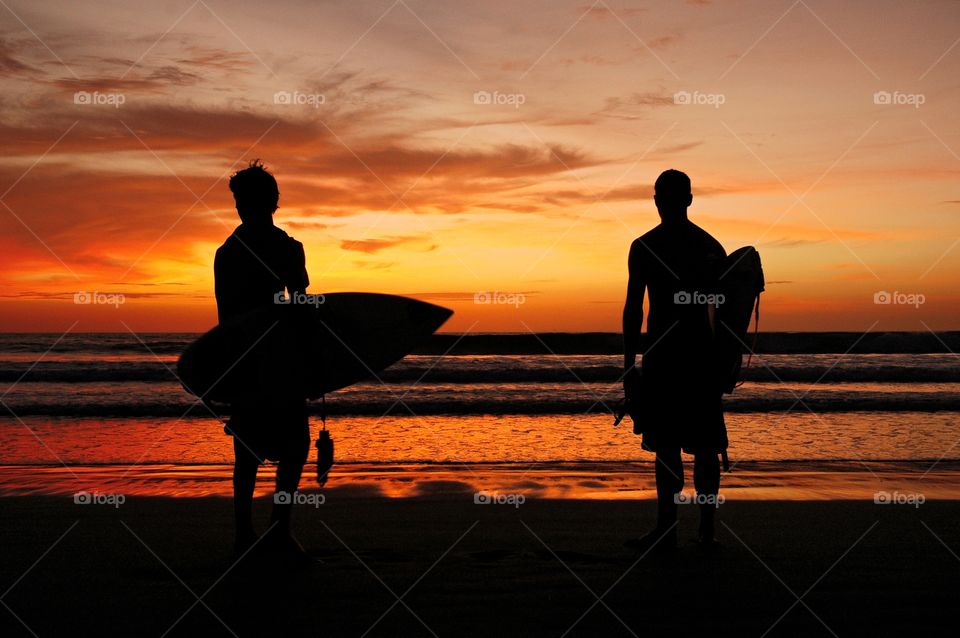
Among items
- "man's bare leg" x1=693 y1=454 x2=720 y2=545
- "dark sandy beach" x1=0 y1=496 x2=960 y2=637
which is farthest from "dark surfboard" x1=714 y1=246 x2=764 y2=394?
"dark sandy beach" x1=0 y1=496 x2=960 y2=637

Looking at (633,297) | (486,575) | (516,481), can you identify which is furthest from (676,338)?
(516,481)

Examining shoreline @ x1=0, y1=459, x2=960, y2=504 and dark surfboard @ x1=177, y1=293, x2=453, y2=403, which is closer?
dark surfboard @ x1=177, y1=293, x2=453, y2=403

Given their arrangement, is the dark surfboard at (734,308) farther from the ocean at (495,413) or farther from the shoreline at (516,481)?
the ocean at (495,413)

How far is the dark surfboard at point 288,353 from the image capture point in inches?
158

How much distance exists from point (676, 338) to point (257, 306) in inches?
80.7

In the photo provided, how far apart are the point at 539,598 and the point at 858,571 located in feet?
5.24

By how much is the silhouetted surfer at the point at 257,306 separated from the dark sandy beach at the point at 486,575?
330 millimetres

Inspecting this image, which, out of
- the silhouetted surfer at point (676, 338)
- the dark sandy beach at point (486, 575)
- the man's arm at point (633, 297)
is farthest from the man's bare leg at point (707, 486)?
the man's arm at point (633, 297)

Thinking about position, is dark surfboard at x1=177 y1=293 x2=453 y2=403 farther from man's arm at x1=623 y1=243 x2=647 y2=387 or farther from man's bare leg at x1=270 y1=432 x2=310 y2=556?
man's arm at x1=623 y1=243 x2=647 y2=387

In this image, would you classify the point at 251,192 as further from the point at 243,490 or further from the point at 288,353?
the point at 243,490

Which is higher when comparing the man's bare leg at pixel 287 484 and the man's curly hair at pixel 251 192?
the man's curly hair at pixel 251 192

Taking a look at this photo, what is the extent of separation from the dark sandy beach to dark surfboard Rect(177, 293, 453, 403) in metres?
0.86

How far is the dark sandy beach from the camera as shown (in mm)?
3221

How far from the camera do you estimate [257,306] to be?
3961 mm
